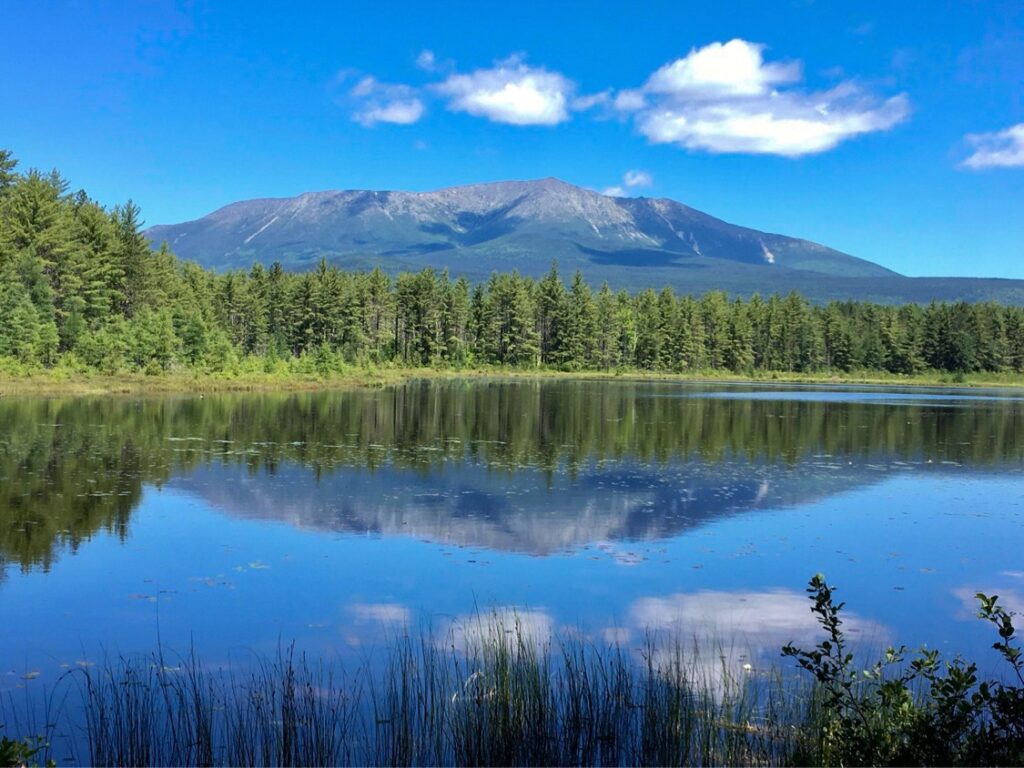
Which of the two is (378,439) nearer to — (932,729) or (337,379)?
(932,729)

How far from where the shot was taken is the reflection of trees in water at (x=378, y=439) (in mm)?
17641

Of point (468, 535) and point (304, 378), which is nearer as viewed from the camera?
point (468, 535)

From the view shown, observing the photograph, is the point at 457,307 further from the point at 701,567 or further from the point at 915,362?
the point at 701,567

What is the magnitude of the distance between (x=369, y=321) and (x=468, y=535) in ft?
283

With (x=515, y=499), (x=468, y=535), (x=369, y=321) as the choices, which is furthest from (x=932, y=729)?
(x=369, y=321)

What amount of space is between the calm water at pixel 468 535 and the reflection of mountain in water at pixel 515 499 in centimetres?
9

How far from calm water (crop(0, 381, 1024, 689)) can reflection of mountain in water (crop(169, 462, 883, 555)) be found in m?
0.09

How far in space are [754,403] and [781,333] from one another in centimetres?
6455

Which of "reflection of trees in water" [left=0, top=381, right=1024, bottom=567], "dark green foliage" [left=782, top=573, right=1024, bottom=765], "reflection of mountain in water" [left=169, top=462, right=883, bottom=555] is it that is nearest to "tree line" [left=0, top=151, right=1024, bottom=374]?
"reflection of trees in water" [left=0, top=381, right=1024, bottom=567]

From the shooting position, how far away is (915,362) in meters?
114

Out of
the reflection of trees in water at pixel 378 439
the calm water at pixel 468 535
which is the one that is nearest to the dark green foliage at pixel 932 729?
the calm water at pixel 468 535

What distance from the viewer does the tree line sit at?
52.6m

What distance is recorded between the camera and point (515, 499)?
1850 centimetres

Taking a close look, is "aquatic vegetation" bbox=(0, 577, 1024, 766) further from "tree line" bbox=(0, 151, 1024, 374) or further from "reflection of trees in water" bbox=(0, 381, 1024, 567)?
"tree line" bbox=(0, 151, 1024, 374)
